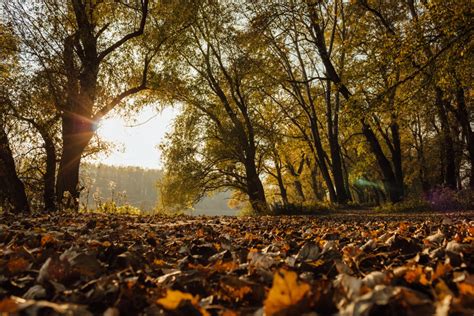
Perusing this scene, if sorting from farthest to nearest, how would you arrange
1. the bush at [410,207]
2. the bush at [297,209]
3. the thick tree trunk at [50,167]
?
the bush at [297,209]
the bush at [410,207]
the thick tree trunk at [50,167]

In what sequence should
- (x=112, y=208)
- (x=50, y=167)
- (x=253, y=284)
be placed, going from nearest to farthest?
(x=253, y=284), (x=112, y=208), (x=50, y=167)

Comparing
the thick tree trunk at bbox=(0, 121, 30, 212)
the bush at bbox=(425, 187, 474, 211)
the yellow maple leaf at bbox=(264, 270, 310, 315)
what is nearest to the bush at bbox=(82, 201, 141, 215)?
the thick tree trunk at bbox=(0, 121, 30, 212)

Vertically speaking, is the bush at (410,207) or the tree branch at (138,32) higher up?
the tree branch at (138,32)

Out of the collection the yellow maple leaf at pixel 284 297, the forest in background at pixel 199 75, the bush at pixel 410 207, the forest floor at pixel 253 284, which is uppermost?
the forest in background at pixel 199 75

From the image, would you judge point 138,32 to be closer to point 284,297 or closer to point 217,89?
point 217,89

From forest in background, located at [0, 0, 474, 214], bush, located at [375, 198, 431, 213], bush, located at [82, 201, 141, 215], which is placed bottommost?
bush, located at [375, 198, 431, 213]

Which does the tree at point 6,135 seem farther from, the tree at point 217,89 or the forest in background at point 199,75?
the tree at point 217,89

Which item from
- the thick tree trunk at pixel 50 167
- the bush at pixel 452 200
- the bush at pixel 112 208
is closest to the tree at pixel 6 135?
the thick tree trunk at pixel 50 167

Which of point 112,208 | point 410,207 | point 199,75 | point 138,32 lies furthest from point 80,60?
point 410,207

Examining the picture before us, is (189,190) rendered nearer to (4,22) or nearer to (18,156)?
(18,156)

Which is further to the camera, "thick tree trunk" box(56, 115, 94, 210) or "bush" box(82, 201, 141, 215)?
"bush" box(82, 201, 141, 215)

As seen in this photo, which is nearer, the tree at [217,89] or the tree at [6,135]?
the tree at [6,135]

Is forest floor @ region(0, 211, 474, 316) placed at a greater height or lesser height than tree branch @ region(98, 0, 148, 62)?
lesser

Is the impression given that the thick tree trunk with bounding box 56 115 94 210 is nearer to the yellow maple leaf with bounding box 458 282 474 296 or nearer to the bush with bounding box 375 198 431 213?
the bush with bounding box 375 198 431 213
